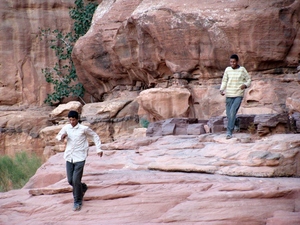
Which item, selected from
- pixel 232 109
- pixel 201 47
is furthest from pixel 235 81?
pixel 201 47

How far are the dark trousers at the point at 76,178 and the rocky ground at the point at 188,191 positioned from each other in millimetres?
195

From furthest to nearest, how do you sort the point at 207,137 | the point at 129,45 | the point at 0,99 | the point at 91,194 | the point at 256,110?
the point at 0,99 < the point at 129,45 < the point at 256,110 < the point at 207,137 < the point at 91,194

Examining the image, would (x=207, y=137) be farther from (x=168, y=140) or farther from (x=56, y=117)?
(x=56, y=117)

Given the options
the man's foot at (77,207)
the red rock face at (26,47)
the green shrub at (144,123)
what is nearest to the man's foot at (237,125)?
the man's foot at (77,207)

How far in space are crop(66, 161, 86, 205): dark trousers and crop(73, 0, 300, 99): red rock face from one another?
25.3 ft

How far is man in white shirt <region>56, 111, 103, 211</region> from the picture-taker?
9070mm

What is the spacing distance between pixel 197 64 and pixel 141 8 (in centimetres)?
241

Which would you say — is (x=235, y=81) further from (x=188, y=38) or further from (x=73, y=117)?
(x=188, y=38)

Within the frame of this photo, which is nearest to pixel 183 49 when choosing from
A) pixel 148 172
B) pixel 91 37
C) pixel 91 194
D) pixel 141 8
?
pixel 141 8

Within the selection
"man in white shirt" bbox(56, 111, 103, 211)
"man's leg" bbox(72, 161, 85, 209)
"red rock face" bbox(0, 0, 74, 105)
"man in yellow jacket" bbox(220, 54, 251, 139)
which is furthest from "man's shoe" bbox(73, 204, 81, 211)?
"red rock face" bbox(0, 0, 74, 105)

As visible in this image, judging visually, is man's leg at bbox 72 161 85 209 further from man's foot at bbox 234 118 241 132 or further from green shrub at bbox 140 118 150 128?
green shrub at bbox 140 118 150 128

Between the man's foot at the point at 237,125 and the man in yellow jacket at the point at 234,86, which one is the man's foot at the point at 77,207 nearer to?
the man in yellow jacket at the point at 234,86

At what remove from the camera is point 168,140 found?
41.3 ft

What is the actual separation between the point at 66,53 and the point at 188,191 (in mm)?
14588
